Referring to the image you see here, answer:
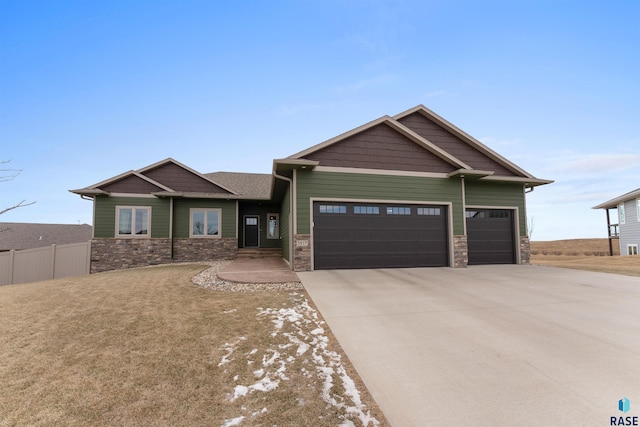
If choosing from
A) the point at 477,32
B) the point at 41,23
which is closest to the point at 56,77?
the point at 41,23

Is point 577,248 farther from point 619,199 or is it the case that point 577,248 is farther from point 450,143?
point 450,143

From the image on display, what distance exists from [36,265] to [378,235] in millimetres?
15129

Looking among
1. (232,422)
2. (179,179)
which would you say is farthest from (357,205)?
(179,179)

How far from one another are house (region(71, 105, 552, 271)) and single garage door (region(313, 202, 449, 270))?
37mm

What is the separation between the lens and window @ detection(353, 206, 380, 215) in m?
10.4

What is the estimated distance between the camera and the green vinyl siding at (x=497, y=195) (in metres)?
12.3

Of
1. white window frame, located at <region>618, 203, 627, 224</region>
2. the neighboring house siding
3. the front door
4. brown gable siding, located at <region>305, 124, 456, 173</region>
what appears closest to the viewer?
brown gable siding, located at <region>305, 124, 456, 173</region>

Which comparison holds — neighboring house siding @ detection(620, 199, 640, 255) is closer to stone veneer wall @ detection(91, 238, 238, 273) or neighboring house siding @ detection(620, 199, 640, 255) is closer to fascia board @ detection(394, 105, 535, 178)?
fascia board @ detection(394, 105, 535, 178)

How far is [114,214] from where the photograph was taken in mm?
13719

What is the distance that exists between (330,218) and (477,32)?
9.96 meters

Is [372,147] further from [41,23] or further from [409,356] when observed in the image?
[41,23]

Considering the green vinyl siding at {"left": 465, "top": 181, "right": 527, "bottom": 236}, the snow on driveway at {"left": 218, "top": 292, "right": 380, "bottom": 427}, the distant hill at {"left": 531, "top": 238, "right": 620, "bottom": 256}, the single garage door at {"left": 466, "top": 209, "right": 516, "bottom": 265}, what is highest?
the green vinyl siding at {"left": 465, "top": 181, "right": 527, "bottom": 236}

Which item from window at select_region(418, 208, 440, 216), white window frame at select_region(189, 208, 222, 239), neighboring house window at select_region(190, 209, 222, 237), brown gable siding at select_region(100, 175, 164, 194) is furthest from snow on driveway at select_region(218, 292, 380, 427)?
brown gable siding at select_region(100, 175, 164, 194)

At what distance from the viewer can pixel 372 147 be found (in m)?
10.7
